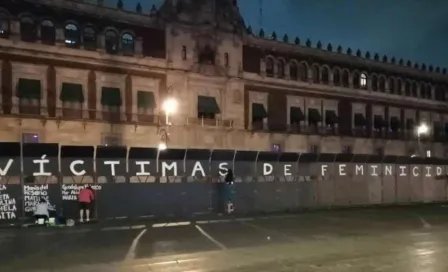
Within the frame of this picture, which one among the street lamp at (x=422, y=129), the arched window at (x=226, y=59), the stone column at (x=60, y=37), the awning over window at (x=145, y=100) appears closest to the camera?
the stone column at (x=60, y=37)

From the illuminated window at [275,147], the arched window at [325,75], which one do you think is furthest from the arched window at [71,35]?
the arched window at [325,75]

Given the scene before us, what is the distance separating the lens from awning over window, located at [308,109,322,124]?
53.0m

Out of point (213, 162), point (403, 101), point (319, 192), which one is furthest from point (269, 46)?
point (213, 162)

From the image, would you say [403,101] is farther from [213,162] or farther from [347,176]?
[213,162]

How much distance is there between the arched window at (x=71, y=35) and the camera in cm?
3950

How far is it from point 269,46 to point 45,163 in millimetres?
33303

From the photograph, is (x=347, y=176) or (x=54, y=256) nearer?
(x=54, y=256)

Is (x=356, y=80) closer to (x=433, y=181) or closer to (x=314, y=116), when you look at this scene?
(x=314, y=116)

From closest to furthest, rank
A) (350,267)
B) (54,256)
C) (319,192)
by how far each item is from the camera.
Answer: (350,267)
(54,256)
(319,192)

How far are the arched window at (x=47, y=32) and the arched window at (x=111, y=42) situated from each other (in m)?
4.17

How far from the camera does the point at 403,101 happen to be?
203ft

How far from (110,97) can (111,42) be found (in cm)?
424

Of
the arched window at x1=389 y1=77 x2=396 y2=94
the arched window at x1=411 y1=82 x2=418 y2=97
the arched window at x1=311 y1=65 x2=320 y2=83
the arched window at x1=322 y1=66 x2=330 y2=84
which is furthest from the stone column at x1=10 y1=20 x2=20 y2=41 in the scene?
the arched window at x1=411 y1=82 x2=418 y2=97

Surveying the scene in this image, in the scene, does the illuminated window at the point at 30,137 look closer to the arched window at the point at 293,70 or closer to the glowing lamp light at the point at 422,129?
the arched window at the point at 293,70
